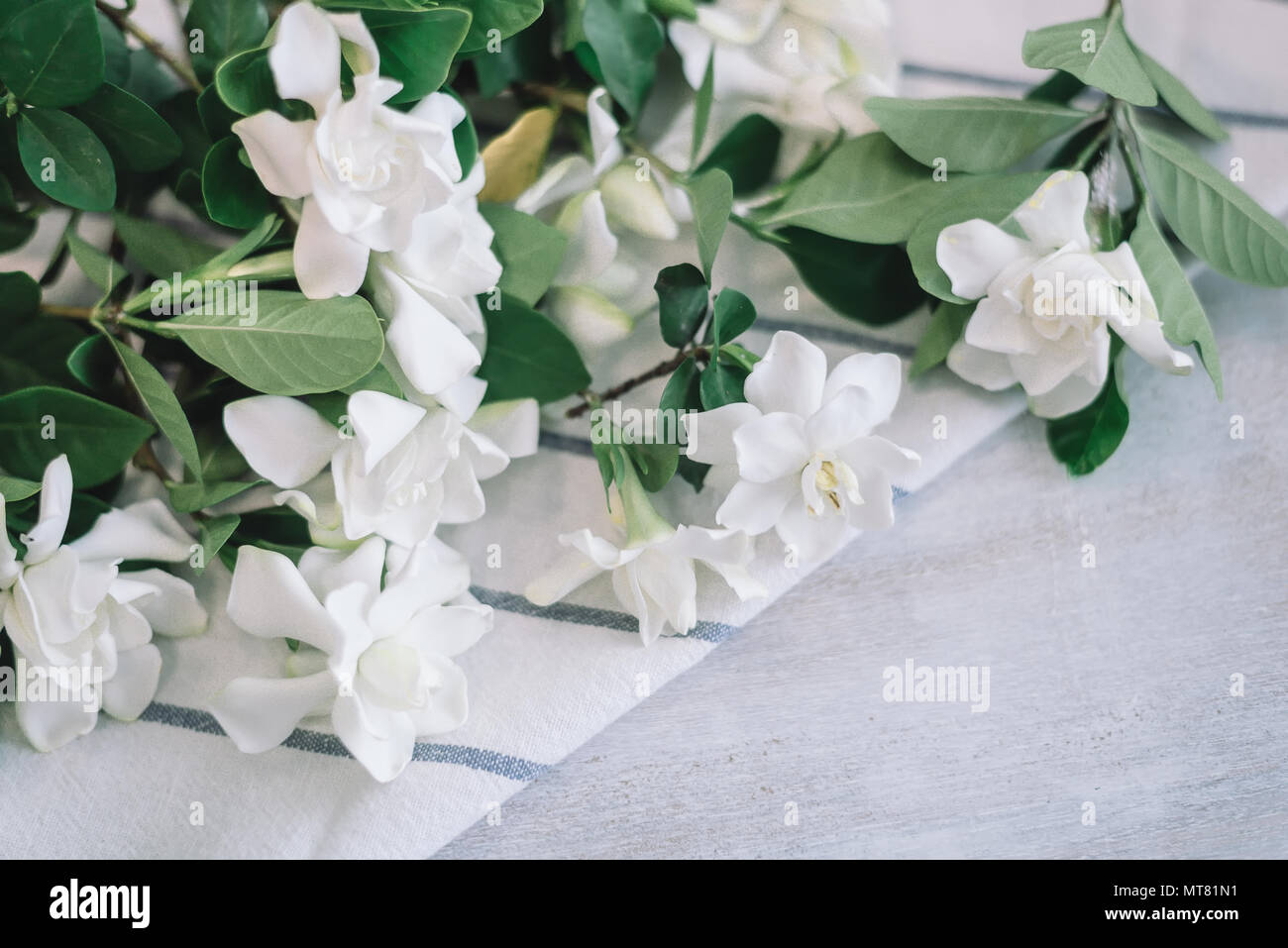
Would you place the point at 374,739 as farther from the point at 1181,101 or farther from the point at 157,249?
the point at 1181,101

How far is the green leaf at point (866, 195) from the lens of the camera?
1.62 feet

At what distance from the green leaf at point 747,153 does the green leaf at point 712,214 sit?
6 centimetres

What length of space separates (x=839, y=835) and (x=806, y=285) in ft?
0.87

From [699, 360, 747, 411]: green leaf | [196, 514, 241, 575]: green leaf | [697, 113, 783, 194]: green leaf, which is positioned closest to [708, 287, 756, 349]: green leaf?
[699, 360, 747, 411]: green leaf

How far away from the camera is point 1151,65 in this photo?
0.52 metres

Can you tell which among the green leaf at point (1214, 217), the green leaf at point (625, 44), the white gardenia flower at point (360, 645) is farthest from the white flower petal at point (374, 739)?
the green leaf at point (1214, 217)

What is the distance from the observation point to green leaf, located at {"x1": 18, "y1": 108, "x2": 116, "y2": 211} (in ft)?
1.40

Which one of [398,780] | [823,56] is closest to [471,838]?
[398,780]

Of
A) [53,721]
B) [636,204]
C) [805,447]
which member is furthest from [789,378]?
[53,721]

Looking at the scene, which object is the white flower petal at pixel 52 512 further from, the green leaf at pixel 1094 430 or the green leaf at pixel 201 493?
the green leaf at pixel 1094 430

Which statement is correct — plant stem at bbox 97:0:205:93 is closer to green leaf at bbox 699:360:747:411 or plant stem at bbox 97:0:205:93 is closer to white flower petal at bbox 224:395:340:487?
white flower petal at bbox 224:395:340:487

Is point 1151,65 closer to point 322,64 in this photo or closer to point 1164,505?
point 1164,505

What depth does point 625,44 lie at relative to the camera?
20.4 inches

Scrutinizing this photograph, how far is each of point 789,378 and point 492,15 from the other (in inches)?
7.5
